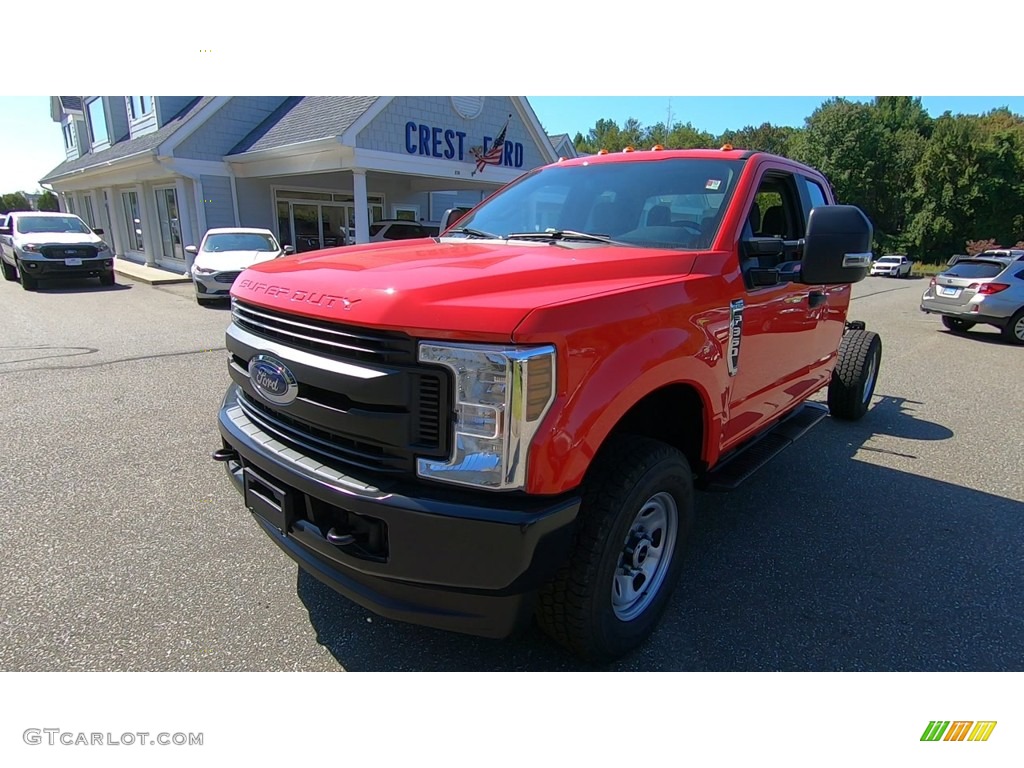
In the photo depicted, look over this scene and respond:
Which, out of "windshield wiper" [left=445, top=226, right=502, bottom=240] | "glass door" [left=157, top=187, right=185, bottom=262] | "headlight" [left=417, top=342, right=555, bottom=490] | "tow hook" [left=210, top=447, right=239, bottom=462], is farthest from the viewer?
"glass door" [left=157, top=187, right=185, bottom=262]

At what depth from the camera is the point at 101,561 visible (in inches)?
116

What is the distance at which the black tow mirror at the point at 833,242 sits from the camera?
2656mm

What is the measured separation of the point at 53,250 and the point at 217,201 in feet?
14.2

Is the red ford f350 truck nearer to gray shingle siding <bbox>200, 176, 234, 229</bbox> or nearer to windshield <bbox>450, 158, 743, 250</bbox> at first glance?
windshield <bbox>450, 158, 743, 250</bbox>

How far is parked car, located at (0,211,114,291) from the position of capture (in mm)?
13117

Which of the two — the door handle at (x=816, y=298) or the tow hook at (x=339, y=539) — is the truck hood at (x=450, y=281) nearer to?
the tow hook at (x=339, y=539)

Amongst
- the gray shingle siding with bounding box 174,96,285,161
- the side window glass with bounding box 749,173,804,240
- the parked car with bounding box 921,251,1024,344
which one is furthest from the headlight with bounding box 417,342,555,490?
the gray shingle siding with bounding box 174,96,285,161

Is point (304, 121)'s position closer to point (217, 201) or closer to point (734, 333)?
point (217, 201)

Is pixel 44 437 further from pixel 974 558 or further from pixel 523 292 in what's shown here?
pixel 974 558

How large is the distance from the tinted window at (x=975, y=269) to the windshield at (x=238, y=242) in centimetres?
1384

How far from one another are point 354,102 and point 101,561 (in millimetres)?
13857

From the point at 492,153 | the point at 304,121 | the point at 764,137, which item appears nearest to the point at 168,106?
the point at 304,121

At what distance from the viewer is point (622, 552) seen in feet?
7.47
